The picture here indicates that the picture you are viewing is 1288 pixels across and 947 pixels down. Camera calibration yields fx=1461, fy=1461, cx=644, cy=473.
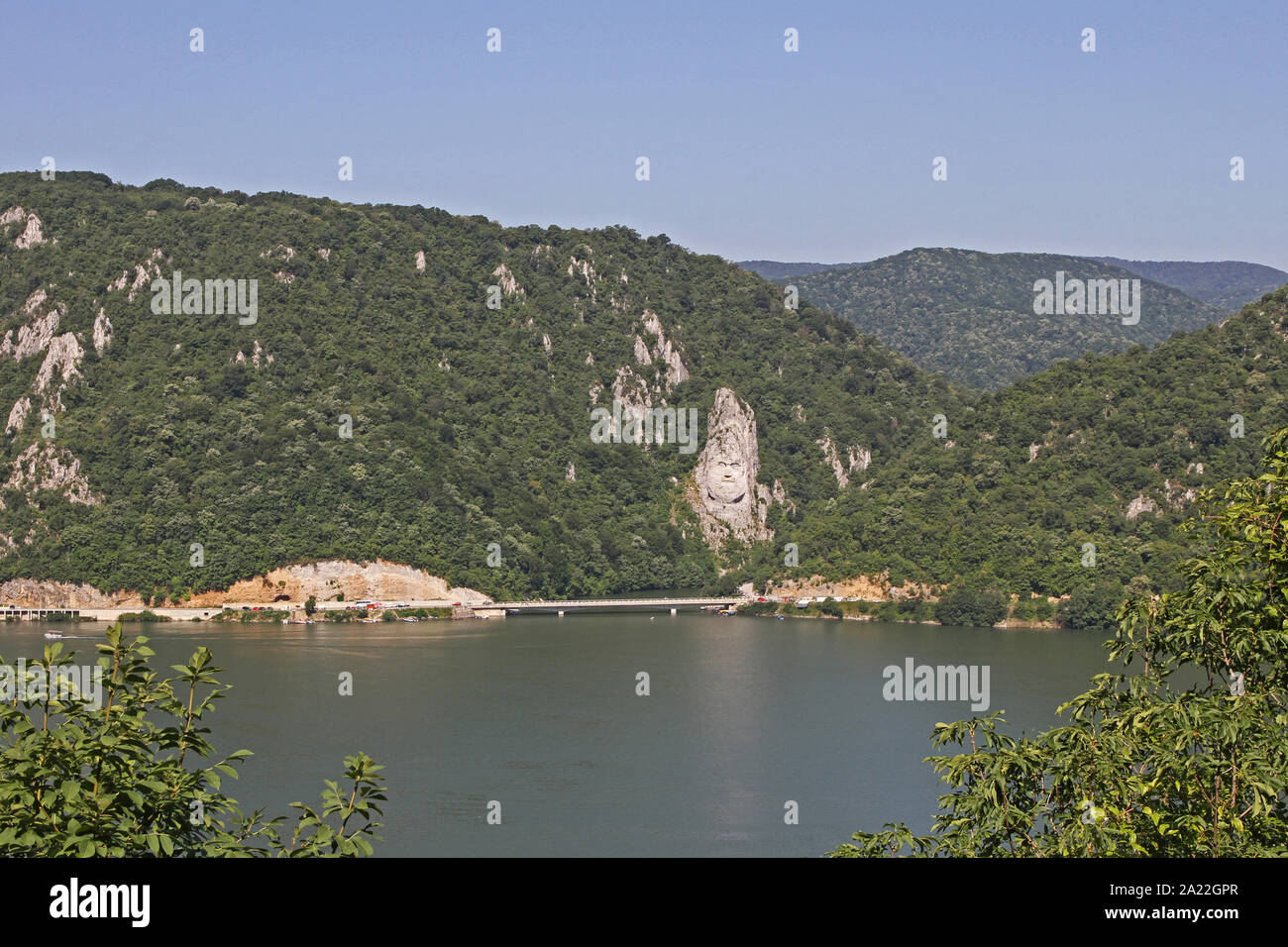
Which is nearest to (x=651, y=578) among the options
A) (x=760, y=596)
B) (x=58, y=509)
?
(x=760, y=596)

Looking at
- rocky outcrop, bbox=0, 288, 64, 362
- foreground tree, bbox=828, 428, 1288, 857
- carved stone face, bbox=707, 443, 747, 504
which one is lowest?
foreground tree, bbox=828, 428, 1288, 857

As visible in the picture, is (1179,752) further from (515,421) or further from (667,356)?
(667,356)

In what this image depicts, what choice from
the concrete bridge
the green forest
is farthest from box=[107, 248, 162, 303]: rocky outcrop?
the concrete bridge

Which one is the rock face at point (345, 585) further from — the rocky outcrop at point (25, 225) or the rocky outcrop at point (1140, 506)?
the rocky outcrop at point (25, 225)

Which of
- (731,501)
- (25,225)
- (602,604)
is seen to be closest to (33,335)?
(25,225)

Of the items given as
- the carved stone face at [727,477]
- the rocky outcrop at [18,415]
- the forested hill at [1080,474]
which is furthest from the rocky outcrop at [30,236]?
the forested hill at [1080,474]

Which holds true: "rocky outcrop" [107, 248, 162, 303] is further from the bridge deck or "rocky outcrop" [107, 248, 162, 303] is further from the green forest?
the bridge deck
